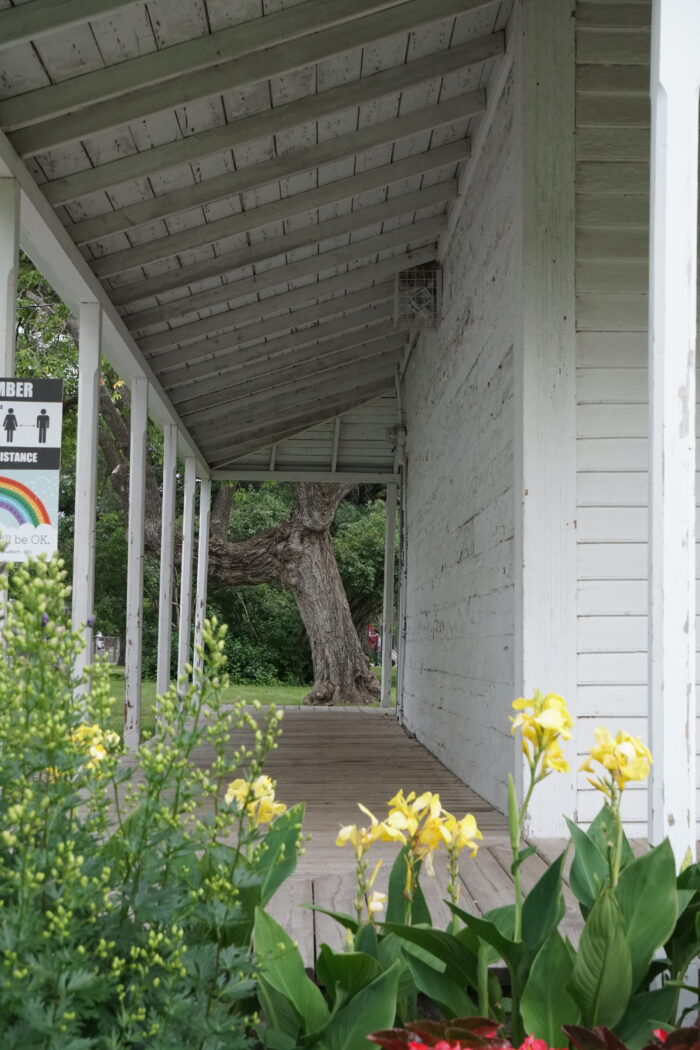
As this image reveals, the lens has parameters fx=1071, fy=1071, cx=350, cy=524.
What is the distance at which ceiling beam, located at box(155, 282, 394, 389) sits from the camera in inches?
266

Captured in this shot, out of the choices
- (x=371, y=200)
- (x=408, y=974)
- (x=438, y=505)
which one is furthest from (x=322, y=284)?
(x=408, y=974)

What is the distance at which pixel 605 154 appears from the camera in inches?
149

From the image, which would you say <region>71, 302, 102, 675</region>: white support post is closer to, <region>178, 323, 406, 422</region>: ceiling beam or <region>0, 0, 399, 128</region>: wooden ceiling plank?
<region>0, 0, 399, 128</region>: wooden ceiling plank

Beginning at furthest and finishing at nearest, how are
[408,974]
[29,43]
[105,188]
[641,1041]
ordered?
1. [105,188]
2. [29,43]
3. [408,974]
4. [641,1041]

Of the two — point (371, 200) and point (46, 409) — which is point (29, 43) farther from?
point (371, 200)

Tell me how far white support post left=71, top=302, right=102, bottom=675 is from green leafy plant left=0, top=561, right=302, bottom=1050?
3405 mm

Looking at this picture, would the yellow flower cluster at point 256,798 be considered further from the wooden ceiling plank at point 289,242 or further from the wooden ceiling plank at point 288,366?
the wooden ceiling plank at point 288,366

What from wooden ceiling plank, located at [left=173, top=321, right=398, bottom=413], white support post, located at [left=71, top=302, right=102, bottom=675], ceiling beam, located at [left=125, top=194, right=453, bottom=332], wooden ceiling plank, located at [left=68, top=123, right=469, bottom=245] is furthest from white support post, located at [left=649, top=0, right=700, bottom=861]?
wooden ceiling plank, located at [left=173, top=321, right=398, bottom=413]

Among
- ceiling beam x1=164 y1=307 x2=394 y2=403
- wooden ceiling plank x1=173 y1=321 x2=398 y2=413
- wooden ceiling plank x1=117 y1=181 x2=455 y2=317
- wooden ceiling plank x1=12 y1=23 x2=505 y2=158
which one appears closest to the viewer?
wooden ceiling plank x1=12 y1=23 x2=505 y2=158

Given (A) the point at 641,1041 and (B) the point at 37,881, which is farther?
(A) the point at 641,1041

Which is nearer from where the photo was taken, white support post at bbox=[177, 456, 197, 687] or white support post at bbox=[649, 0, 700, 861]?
white support post at bbox=[649, 0, 700, 861]

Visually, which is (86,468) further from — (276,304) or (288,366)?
(288,366)

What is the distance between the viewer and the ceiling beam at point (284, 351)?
23.8 ft

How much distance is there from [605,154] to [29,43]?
1.95 metres
